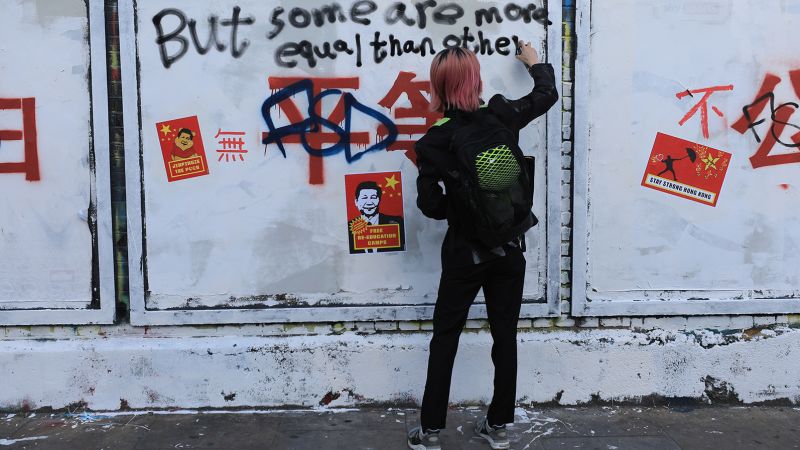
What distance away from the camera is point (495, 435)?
386cm

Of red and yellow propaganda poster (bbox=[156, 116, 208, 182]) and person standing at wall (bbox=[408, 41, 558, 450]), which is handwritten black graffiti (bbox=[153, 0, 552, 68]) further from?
person standing at wall (bbox=[408, 41, 558, 450])

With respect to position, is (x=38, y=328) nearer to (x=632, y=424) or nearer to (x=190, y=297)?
(x=190, y=297)

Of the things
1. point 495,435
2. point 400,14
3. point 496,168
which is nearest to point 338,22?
point 400,14

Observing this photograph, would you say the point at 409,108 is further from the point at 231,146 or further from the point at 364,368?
the point at 364,368

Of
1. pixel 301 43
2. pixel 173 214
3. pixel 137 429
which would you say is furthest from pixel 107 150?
pixel 137 429

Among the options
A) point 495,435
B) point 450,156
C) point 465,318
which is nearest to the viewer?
point 450,156

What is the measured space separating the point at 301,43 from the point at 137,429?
2304mm

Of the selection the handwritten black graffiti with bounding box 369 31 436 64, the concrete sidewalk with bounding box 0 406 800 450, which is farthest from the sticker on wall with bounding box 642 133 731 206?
the handwritten black graffiti with bounding box 369 31 436 64

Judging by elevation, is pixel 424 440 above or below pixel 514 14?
below

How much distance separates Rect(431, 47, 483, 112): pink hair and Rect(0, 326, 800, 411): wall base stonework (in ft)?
4.78

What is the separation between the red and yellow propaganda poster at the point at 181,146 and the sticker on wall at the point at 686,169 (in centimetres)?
258

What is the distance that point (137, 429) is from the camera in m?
4.05

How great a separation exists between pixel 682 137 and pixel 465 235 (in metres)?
1.61

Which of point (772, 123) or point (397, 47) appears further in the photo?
point (772, 123)
